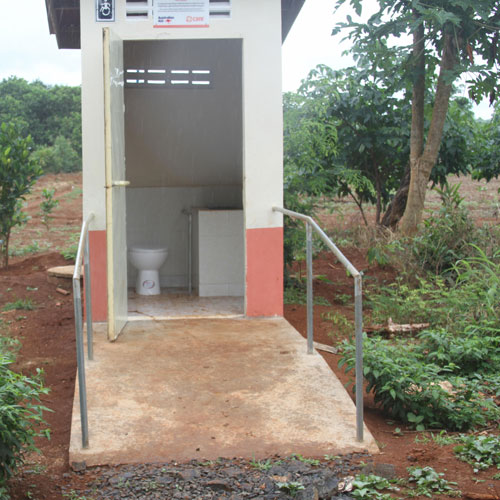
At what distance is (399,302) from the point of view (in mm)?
6465

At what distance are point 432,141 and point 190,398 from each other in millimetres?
5401

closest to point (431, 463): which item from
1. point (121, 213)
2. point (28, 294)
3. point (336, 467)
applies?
point (336, 467)

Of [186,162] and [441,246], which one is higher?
[186,162]

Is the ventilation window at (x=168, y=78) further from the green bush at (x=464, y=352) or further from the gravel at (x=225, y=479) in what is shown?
the gravel at (x=225, y=479)

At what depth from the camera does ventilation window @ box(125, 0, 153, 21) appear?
16.9 ft

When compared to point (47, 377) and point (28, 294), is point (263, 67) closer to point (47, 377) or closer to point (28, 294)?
point (47, 377)

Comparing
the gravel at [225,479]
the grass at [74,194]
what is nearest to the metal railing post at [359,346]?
the gravel at [225,479]

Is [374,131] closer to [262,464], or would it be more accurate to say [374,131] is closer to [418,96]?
[418,96]

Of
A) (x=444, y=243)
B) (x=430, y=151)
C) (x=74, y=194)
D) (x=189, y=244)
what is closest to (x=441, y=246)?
(x=444, y=243)

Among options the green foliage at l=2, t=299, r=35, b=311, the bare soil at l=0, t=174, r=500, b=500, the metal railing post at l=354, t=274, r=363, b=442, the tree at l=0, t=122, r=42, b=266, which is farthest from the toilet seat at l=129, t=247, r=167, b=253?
the metal railing post at l=354, t=274, r=363, b=442

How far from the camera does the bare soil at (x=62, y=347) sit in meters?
2.91

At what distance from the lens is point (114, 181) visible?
15.3ft

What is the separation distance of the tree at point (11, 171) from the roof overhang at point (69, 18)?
2708 millimetres

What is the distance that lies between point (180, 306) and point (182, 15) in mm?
2537
